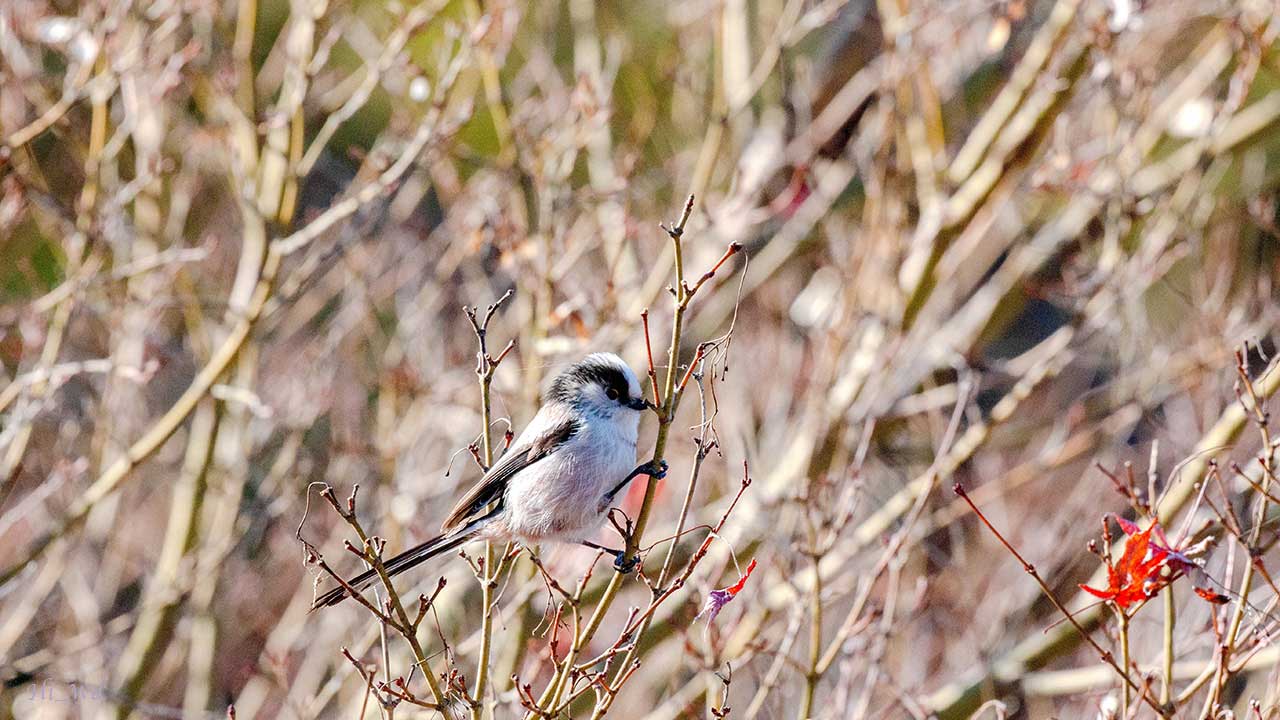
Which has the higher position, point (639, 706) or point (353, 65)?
point (353, 65)

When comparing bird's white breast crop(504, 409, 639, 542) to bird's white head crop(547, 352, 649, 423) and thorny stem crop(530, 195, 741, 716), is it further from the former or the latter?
thorny stem crop(530, 195, 741, 716)

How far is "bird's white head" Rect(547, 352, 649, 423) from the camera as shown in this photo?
2.96 meters

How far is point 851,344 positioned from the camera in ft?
17.7

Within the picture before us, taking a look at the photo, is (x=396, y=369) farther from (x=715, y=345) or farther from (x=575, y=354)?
(x=715, y=345)

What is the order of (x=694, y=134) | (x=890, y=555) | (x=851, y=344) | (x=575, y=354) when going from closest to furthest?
(x=890, y=555), (x=575, y=354), (x=851, y=344), (x=694, y=134)

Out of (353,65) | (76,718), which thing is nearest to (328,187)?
(353,65)

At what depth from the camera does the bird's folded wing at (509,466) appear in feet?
9.83

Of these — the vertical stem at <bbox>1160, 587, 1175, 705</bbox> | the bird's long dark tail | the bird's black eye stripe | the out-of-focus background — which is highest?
the out-of-focus background

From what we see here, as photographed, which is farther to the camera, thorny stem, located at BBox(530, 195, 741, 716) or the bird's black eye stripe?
the bird's black eye stripe

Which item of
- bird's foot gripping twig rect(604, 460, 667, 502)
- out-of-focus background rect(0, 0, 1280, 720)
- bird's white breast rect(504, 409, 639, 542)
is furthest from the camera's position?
out-of-focus background rect(0, 0, 1280, 720)

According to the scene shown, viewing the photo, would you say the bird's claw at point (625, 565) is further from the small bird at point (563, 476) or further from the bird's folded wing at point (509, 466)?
the bird's folded wing at point (509, 466)

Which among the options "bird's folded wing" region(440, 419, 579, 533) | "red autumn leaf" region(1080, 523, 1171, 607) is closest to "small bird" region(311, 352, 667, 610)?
"bird's folded wing" region(440, 419, 579, 533)

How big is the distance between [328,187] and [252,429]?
3562mm

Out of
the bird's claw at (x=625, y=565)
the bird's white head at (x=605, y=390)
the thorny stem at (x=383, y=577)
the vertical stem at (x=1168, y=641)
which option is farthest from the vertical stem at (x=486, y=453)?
the vertical stem at (x=1168, y=641)
